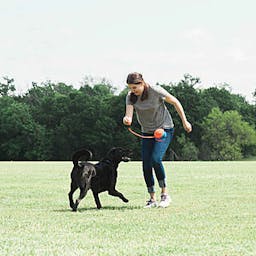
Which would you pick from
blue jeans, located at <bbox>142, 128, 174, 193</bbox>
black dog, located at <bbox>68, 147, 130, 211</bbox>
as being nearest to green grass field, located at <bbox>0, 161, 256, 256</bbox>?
black dog, located at <bbox>68, 147, 130, 211</bbox>

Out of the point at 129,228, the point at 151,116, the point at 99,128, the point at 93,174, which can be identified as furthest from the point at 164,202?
the point at 99,128

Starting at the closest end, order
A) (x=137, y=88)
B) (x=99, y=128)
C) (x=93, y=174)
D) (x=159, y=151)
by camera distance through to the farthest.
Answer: (x=137, y=88) → (x=93, y=174) → (x=159, y=151) → (x=99, y=128)

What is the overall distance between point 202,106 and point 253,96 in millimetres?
17023

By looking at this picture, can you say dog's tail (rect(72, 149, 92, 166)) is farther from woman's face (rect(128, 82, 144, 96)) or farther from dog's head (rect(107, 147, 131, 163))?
woman's face (rect(128, 82, 144, 96))

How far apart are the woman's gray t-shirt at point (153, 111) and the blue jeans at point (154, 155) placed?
0.49 ft

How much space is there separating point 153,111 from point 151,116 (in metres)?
0.08

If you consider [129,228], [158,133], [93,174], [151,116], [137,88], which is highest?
[137,88]

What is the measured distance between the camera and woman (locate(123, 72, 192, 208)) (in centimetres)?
789

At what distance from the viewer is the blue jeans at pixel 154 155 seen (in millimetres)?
8055

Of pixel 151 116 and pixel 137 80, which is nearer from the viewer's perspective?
pixel 137 80

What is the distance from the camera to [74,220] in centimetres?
663

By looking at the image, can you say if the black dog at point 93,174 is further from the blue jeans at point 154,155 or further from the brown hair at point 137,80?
the brown hair at point 137,80

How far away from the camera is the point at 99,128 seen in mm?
65688

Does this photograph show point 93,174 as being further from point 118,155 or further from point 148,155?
point 148,155
